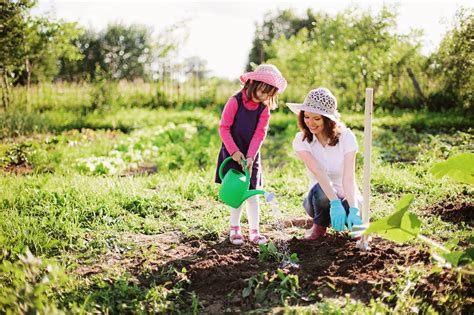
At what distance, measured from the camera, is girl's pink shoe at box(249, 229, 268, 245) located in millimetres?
3393

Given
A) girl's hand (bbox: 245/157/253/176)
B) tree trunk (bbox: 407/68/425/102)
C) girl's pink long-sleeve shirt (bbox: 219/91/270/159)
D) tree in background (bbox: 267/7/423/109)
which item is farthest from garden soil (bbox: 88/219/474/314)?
tree trunk (bbox: 407/68/425/102)

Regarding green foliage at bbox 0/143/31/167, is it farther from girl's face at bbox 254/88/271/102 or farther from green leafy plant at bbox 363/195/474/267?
green leafy plant at bbox 363/195/474/267

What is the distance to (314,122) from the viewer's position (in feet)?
11.0

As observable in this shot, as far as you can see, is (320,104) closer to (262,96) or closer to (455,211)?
(262,96)

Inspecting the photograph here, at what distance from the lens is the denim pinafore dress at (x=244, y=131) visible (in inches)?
139

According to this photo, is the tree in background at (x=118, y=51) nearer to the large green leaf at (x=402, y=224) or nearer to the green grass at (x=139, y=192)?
the green grass at (x=139, y=192)

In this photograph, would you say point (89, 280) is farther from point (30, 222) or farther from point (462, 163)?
point (462, 163)

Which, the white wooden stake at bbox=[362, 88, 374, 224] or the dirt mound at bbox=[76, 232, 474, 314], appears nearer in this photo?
the dirt mound at bbox=[76, 232, 474, 314]

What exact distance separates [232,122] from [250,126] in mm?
126

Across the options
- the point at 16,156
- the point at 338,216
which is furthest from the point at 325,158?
the point at 16,156

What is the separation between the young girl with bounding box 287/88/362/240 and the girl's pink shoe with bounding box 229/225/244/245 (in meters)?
0.45

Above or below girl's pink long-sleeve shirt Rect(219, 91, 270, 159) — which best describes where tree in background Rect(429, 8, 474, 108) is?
above

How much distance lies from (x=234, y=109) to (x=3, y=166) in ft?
11.3

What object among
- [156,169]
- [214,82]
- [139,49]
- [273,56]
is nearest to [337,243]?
[156,169]
